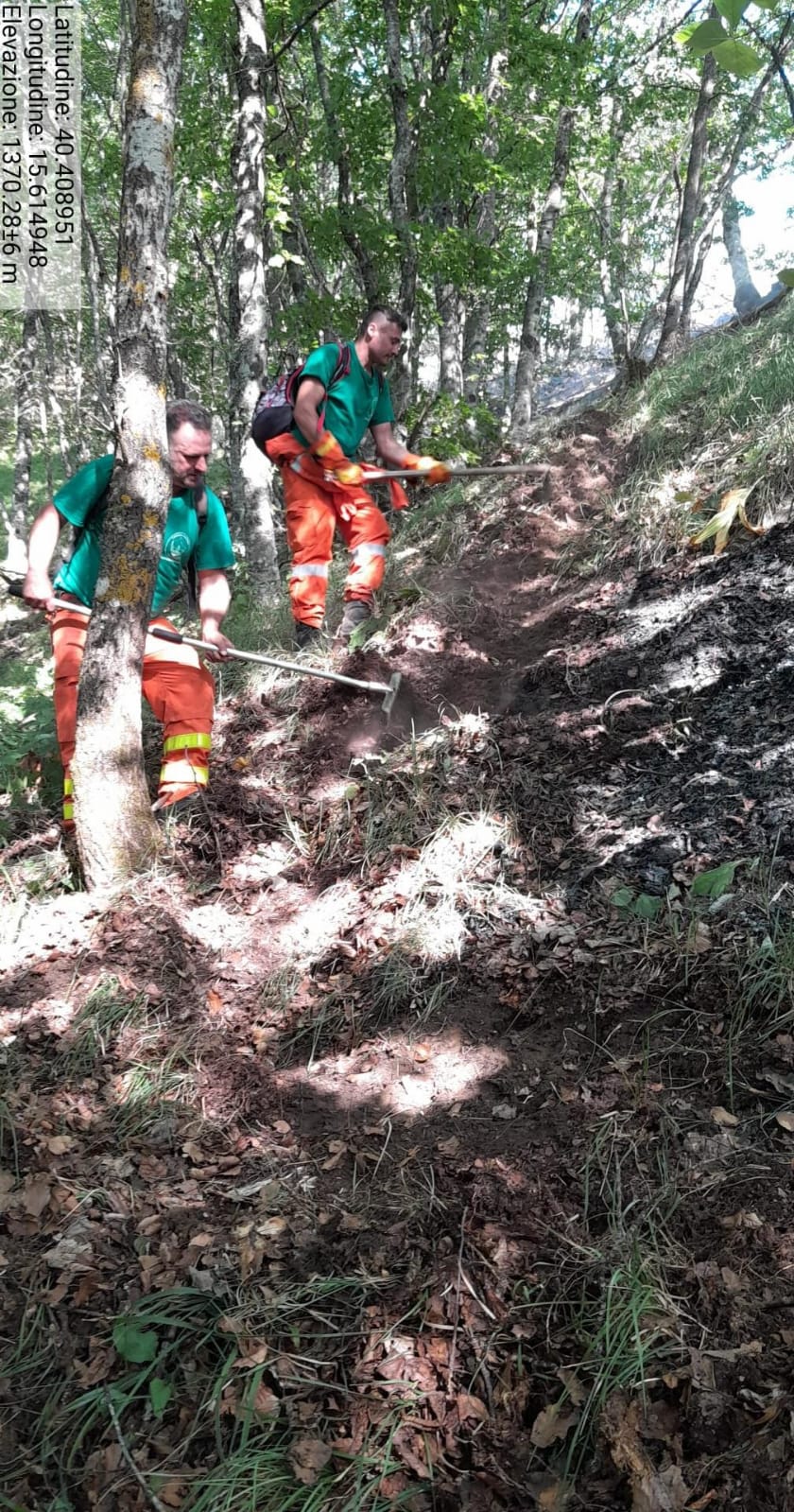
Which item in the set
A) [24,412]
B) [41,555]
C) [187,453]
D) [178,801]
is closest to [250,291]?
[187,453]

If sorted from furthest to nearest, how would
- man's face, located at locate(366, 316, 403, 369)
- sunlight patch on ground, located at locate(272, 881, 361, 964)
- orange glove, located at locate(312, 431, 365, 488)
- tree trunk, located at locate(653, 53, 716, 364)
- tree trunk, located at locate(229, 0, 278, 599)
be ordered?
tree trunk, located at locate(653, 53, 716, 364) < tree trunk, located at locate(229, 0, 278, 599) < man's face, located at locate(366, 316, 403, 369) < orange glove, located at locate(312, 431, 365, 488) < sunlight patch on ground, located at locate(272, 881, 361, 964)

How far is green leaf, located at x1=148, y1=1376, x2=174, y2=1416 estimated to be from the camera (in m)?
1.88

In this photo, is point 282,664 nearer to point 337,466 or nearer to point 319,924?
point 337,466

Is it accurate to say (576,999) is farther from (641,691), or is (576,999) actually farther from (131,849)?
(131,849)

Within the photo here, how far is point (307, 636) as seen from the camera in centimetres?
537

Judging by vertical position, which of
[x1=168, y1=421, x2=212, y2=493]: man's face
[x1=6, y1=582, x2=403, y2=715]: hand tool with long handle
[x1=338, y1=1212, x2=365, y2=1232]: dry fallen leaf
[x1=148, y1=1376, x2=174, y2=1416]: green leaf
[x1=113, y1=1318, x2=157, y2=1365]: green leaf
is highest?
[x1=168, y1=421, x2=212, y2=493]: man's face

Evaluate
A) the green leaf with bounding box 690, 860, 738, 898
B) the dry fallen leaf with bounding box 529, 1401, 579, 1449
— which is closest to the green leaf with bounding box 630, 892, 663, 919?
the green leaf with bounding box 690, 860, 738, 898

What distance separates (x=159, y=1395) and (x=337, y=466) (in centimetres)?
426

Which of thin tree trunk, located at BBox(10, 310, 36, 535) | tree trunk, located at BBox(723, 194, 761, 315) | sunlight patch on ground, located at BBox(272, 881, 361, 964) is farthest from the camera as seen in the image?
tree trunk, located at BBox(723, 194, 761, 315)

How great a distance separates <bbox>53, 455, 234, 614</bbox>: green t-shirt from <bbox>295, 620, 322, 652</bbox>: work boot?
763 mm

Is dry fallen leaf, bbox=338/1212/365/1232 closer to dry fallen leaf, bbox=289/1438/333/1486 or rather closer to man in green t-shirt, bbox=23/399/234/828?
dry fallen leaf, bbox=289/1438/333/1486

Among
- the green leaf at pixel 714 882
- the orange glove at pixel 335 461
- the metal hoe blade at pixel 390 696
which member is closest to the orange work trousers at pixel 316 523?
the orange glove at pixel 335 461

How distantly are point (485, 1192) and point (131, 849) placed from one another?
222 cm

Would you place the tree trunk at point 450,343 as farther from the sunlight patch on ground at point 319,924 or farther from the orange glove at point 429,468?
the sunlight patch on ground at point 319,924
